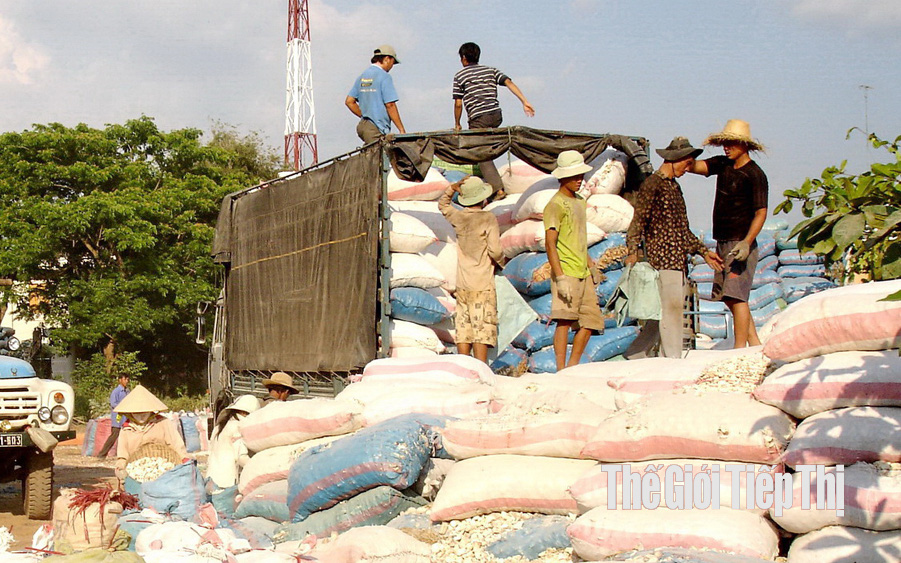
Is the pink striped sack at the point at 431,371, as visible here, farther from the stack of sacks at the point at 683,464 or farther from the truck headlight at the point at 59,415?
the truck headlight at the point at 59,415

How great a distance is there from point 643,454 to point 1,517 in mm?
5996

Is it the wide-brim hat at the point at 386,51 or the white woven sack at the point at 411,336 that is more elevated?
the wide-brim hat at the point at 386,51

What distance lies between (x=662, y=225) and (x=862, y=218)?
4890mm

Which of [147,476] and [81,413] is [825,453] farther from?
[81,413]

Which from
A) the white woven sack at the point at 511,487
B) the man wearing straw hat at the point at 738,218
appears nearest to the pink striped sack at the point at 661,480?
the white woven sack at the point at 511,487

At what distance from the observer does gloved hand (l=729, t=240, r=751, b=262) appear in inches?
261

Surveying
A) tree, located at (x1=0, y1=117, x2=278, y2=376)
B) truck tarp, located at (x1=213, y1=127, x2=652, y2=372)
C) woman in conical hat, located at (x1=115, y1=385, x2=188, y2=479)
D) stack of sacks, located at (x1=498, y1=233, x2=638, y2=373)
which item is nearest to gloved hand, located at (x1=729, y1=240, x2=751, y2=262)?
stack of sacks, located at (x1=498, y1=233, x2=638, y2=373)

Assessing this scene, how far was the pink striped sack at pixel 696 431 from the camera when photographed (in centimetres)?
413

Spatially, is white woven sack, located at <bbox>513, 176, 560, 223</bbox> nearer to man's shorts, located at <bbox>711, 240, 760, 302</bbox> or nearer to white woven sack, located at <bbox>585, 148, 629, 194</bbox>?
white woven sack, located at <bbox>585, 148, 629, 194</bbox>

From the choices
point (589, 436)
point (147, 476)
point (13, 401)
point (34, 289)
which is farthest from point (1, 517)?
point (34, 289)

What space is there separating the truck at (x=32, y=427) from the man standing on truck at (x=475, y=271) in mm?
3180

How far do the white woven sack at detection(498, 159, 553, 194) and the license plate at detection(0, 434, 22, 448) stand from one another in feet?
14.7

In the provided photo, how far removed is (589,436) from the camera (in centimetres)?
468

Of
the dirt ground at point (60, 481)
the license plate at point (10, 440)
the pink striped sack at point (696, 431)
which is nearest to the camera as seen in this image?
the pink striped sack at point (696, 431)
